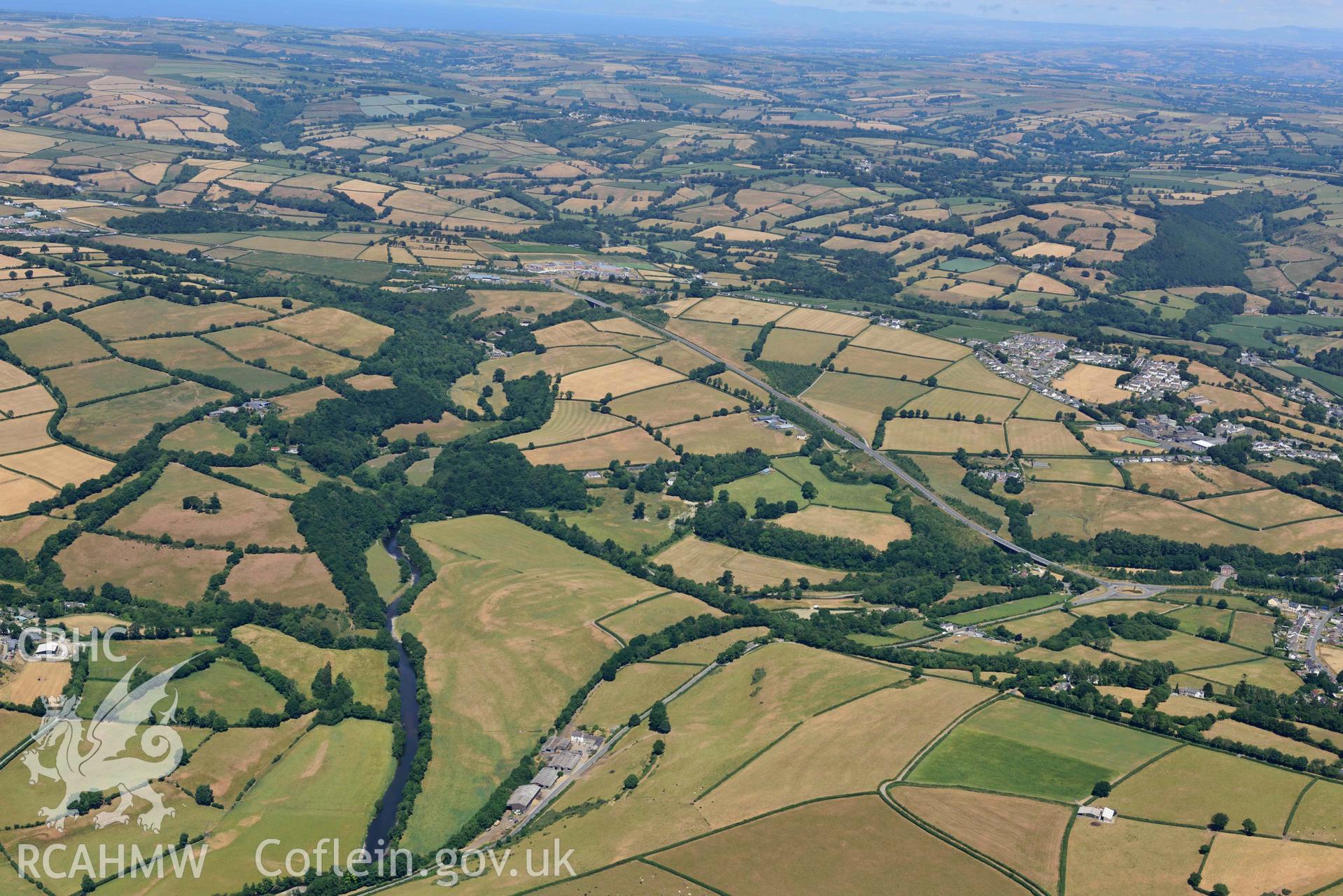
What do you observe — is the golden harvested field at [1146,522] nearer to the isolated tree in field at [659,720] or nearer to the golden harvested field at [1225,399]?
the golden harvested field at [1225,399]

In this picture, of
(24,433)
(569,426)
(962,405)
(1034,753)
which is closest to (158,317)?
(24,433)

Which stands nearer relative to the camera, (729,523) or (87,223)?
(729,523)

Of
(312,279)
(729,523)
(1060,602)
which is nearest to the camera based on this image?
(1060,602)

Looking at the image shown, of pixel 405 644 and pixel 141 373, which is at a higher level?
pixel 141 373

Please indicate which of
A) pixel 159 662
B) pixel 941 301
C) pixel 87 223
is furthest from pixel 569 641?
pixel 87 223

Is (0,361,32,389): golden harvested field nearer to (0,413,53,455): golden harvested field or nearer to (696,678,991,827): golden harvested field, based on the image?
(0,413,53,455): golden harvested field

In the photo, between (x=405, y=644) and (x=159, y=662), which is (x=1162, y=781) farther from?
(x=159, y=662)

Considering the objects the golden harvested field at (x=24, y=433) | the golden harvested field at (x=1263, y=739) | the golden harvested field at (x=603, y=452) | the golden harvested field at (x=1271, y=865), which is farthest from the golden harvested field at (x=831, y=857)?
the golden harvested field at (x=24, y=433)

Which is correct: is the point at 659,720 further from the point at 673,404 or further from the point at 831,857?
the point at 673,404
